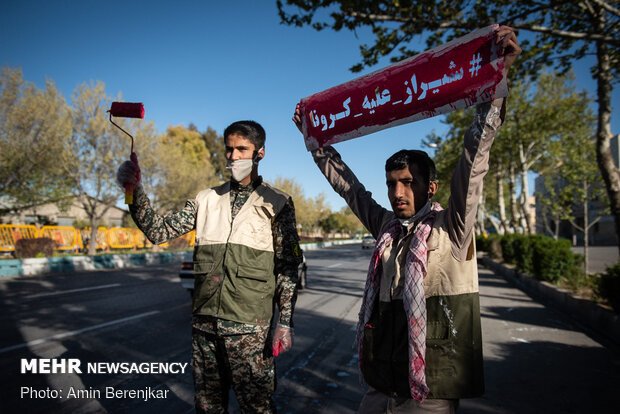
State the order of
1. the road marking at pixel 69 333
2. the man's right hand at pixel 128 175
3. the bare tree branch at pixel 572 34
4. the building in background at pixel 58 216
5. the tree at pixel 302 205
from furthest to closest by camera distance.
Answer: the tree at pixel 302 205 < the building in background at pixel 58 216 < the bare tree branch at pixel 572 34 < the road marking at pixel 69 333 < the man's right hand at pixel 128 175

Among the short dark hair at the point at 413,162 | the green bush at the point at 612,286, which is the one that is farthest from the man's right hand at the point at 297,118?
the green bush at the point at 612,286

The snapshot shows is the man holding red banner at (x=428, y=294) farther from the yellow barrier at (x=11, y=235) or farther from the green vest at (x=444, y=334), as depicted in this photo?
the yellow barrier at (x=11, y=235)

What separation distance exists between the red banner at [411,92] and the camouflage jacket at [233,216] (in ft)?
1.82

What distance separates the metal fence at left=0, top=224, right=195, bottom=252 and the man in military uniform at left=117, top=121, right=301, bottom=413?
436 inches

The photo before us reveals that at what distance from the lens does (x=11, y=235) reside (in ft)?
56.4

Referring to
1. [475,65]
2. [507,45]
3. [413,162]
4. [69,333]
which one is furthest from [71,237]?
[507,45]

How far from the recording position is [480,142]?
1.42 metres

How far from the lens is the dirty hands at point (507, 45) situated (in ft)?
4.95

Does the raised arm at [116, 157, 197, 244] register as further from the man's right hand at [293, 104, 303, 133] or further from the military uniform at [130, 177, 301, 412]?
the man's right hand at [293, 104, 303, 133]

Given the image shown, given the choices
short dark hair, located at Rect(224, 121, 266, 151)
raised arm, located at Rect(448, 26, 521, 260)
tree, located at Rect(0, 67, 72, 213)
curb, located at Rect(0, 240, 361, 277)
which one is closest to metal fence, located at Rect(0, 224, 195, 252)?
curb, located at Rect(0, 240, 361, 277)

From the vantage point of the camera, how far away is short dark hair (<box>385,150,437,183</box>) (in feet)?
5.78

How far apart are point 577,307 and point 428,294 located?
753cm

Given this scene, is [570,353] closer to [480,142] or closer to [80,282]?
[480,142]

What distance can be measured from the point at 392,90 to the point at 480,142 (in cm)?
70
